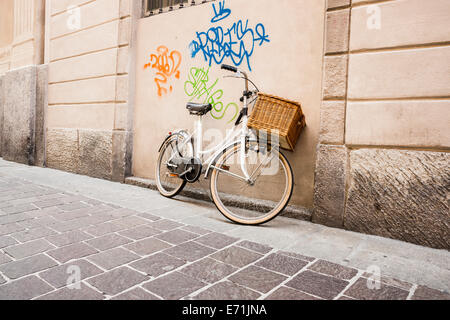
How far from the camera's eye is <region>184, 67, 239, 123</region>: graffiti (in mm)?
4309

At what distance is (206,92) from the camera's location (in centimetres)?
452

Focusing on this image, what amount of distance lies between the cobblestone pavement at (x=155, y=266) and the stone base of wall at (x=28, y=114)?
13.5 ft

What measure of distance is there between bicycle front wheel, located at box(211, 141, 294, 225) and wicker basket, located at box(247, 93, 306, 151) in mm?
294

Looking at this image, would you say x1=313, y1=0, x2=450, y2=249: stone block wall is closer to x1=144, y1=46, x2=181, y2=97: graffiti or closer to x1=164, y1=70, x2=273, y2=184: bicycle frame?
x1=164, y1=70, x2=273, y2=184: bicycle frame

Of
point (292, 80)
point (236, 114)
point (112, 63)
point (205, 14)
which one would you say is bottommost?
→ point (236, 114)

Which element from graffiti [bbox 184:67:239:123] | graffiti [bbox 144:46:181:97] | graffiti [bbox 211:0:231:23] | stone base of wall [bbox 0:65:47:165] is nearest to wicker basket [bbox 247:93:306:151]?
graffiti [bbox 184:67:239:123]

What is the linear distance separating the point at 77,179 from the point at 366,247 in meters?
4.56

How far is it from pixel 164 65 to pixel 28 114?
3809 millimetres

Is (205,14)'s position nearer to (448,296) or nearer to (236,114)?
(236,114)

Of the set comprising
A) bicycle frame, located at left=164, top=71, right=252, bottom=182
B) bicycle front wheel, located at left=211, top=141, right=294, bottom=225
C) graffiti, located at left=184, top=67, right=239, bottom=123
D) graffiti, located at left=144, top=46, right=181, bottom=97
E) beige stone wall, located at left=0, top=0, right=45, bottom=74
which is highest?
beige stone wall, located at left=0, top=0, right=45, bottom=74

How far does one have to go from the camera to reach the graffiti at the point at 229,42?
159 inches

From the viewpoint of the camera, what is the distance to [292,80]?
3779mm

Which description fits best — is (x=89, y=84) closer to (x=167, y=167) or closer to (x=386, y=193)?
(x=167, y=167)
